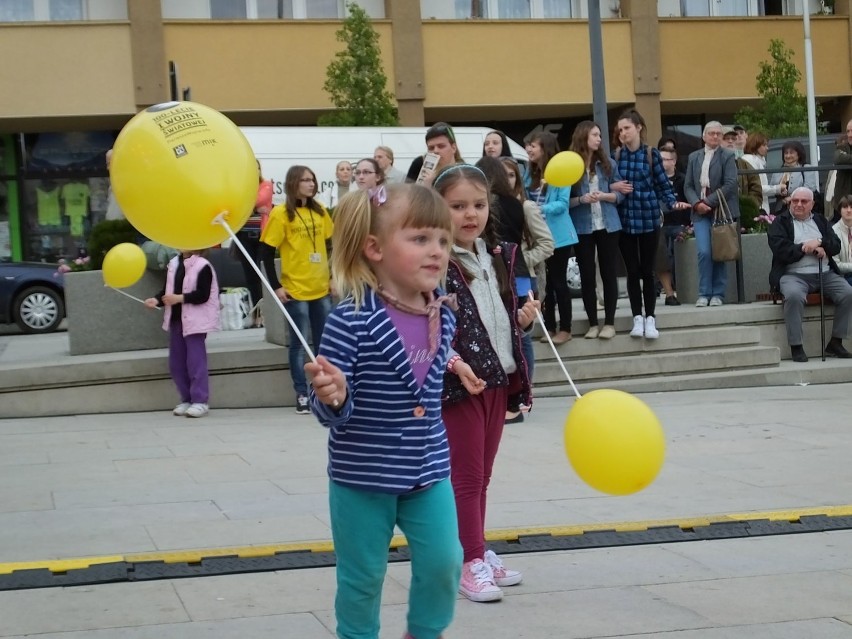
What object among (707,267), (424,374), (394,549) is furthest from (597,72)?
(424,374)

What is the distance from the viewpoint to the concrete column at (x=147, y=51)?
25.3 meters

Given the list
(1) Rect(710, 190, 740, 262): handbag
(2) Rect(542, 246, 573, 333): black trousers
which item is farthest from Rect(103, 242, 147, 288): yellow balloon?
(1) Rect(710, 190, 740, 262): handbag

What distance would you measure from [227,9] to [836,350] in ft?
57.9

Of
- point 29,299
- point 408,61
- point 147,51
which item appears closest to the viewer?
point 29,299

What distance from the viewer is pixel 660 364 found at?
39.7 feet

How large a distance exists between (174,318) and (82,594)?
5.72 meters

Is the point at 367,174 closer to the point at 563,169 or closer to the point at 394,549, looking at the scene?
the point at 563,169

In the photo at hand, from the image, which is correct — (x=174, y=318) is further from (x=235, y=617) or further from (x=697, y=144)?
(x=697, y=144)

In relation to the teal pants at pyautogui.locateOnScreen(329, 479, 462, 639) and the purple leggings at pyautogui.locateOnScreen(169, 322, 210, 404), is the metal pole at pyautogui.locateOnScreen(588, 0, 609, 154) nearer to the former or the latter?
the purple leggings at pyautogui.locateOnScreen(169, 322, 210, 404)

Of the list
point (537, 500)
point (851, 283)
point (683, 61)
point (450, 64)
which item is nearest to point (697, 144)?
point (683, 61)

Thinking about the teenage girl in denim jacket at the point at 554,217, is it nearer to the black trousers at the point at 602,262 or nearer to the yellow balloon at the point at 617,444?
the black trousers at the point at 602,262

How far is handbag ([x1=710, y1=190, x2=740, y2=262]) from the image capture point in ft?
43.3

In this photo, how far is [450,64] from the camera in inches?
1074

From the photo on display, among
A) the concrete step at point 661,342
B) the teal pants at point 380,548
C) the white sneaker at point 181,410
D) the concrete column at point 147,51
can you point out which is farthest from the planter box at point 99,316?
the concrete column at point 147,51
